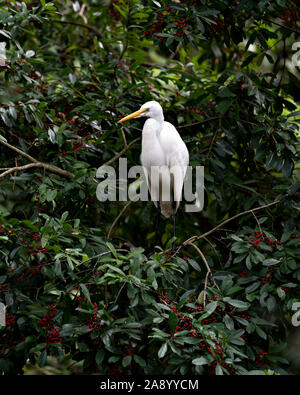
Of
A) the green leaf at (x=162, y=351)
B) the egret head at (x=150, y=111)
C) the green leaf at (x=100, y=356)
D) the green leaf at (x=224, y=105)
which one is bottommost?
the green leaf at (x=100, y=356)

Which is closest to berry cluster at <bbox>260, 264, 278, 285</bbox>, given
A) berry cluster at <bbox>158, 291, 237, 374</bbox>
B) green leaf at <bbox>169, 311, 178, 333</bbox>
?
berry cluster at <bbox>158, 291, 237, 374</bbox>

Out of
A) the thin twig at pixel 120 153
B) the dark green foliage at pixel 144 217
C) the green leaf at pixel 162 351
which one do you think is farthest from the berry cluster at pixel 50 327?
the thin twig at pixel 120 153

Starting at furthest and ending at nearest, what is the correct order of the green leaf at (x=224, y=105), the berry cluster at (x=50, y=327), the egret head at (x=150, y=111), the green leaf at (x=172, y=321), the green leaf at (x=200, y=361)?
the green leaf at (x=224, y=105) → the egret head at (x=150, y=111) → the berry cluster at (x=50, y=327) → the green leaf at (x=172, y=321) → the green leaf at (x=200, y=361)

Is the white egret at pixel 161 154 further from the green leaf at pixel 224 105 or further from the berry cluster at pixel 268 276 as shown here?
the berry cluster at pixel 268 276

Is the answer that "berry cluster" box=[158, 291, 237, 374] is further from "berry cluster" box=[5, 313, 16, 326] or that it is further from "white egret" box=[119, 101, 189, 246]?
"white egret" box=[119, 101, 189, 246]

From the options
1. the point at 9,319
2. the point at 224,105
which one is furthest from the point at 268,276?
the point at 9,319

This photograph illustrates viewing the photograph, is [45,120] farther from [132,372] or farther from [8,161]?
[132,372]

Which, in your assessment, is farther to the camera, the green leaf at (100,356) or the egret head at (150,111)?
the egret head at (150,111)

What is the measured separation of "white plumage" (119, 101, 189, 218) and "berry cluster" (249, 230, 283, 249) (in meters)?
0.53

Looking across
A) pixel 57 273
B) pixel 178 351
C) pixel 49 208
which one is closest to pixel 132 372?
pixel 178 351

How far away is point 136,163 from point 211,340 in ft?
4.02

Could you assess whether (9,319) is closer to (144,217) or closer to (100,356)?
(100,356)

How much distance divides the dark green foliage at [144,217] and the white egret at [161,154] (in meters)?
0.16

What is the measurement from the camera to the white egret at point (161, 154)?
2248 millimetres
